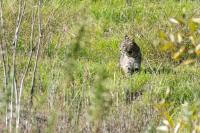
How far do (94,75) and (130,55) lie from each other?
0.78 m

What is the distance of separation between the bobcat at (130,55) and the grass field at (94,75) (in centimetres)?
10

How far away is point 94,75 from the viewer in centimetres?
723

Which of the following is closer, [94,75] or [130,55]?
[94,75]

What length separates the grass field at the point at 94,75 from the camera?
3389 millimetres

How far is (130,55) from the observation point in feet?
25.7

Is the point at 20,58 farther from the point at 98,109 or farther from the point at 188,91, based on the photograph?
the point at 98,109

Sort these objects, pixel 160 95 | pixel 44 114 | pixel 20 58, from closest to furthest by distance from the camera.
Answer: pixel 44 114 < pixel 160 95 < pixel 20 58

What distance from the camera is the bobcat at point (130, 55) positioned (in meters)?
7.68

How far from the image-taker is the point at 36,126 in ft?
14.5

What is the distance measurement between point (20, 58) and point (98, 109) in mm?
5009

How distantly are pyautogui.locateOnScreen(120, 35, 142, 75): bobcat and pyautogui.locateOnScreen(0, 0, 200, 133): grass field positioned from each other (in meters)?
0.10

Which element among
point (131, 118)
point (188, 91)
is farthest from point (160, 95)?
point (131, 118)

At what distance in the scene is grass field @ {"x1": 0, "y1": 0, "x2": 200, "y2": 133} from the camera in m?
3.39

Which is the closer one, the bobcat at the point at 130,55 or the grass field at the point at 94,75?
the grass field at the point at 94,75
